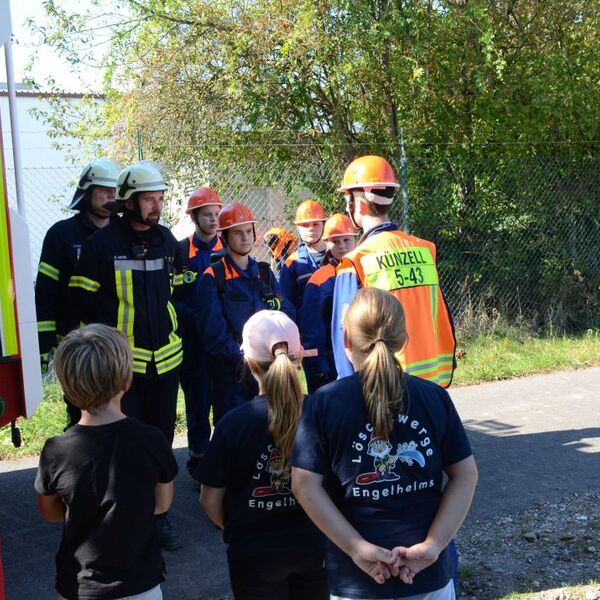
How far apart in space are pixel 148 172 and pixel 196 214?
6.59 ft

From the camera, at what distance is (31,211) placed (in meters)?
11.8

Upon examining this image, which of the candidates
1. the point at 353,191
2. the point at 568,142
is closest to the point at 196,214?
the point at 353,191

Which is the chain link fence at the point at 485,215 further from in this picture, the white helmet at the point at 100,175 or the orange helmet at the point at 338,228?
the white helmet at the point at 100,175

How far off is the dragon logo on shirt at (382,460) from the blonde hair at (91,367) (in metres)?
0.90

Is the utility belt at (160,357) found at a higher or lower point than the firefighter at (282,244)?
lower

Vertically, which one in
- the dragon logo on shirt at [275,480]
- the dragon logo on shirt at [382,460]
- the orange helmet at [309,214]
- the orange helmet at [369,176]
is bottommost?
the dragon logo on shirt at [275,480]

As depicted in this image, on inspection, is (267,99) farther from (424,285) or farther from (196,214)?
(424,285)

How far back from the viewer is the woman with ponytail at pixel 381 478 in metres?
2.66

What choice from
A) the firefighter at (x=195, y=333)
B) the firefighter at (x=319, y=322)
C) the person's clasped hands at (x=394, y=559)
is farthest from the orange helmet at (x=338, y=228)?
the person's clasped hands at (x=394, y=559)

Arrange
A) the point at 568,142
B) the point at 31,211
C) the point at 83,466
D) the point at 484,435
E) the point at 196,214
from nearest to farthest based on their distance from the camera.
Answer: the point at 83,466, the point at 196,214, the point at 484,435, the point at 31,211, the point at 568,142

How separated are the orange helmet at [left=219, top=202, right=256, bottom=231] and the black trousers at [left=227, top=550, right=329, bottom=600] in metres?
3.13

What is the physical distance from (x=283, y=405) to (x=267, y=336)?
265 mm

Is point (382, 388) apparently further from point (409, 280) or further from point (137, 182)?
point (137, 182)

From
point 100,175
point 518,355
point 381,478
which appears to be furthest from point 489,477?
point 518,355
